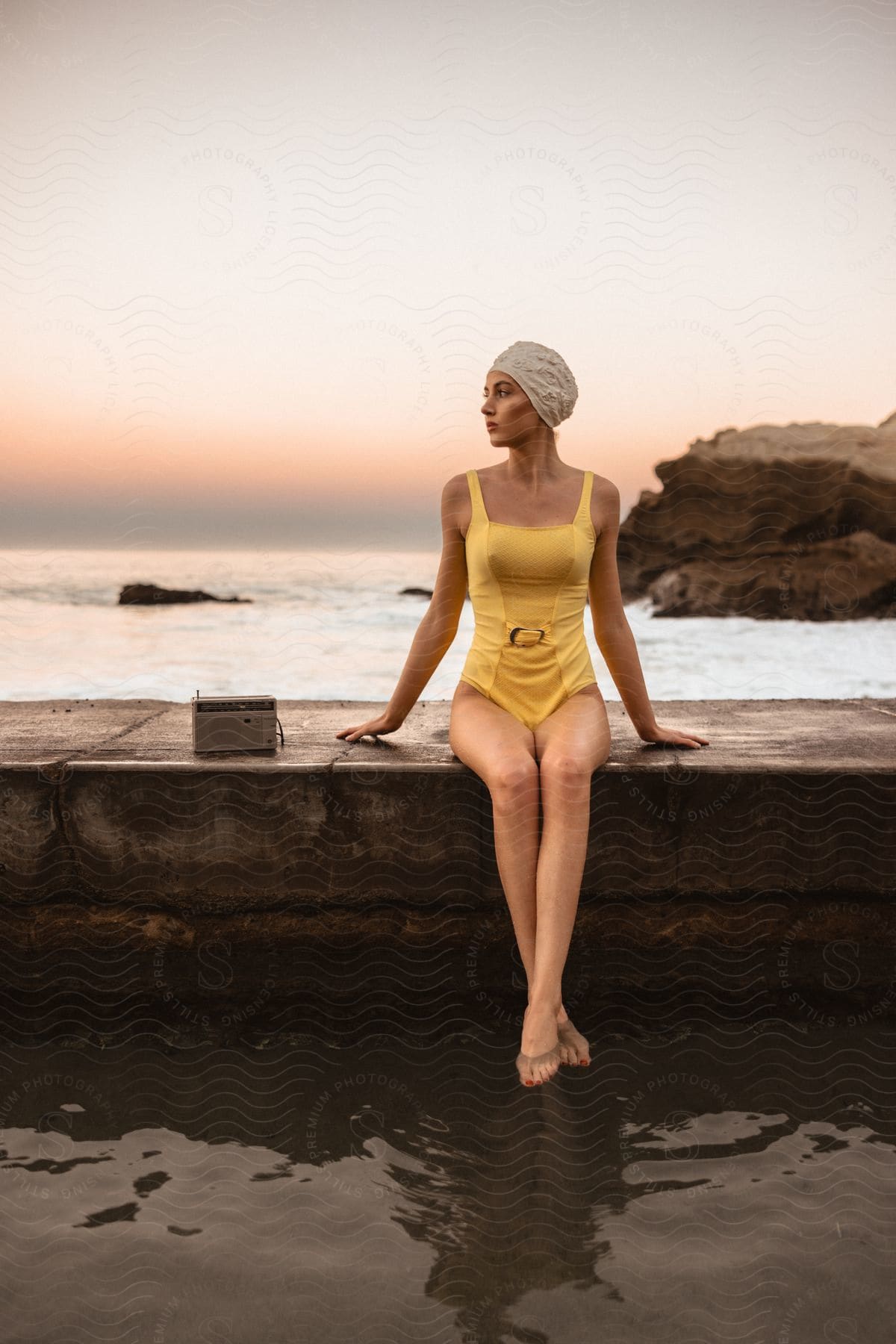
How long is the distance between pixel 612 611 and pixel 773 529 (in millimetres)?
7357

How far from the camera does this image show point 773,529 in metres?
10.2

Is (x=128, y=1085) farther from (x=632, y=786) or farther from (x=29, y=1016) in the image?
(x=632, y=786)

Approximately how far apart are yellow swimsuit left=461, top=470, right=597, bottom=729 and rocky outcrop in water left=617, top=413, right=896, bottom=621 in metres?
4.88

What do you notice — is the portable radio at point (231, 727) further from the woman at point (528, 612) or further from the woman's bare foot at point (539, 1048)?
the woman's bare foot at point (539, 1048)

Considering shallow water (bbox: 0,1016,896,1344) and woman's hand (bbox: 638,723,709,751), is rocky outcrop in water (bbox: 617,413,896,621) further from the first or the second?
shallow water (bbox: 0,1016,896,1344)

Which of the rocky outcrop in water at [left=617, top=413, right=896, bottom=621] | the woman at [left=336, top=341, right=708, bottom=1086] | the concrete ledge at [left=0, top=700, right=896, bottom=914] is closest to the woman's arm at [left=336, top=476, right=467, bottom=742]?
the woman at [left=336, top=341, right=708, bottom=1086]

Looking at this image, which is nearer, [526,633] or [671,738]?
[526,633]

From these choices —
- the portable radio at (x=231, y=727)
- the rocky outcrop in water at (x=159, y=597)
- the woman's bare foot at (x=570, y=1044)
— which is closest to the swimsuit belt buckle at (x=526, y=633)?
the portable radio at (x=231, y=727)

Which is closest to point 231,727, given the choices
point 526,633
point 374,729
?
point 374,729

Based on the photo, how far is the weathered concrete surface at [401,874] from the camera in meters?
3.42

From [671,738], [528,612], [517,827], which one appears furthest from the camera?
[671,738]

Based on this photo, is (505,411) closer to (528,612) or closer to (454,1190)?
(528,612)

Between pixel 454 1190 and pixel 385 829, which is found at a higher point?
pixel 385 829

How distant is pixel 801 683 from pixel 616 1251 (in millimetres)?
7230
